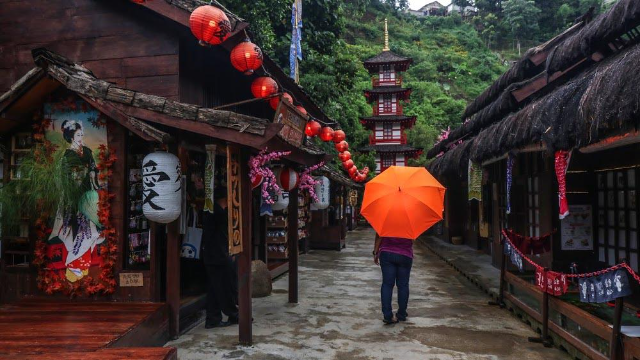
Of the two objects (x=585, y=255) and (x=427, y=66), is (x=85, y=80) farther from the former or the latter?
(x=427, y=66)

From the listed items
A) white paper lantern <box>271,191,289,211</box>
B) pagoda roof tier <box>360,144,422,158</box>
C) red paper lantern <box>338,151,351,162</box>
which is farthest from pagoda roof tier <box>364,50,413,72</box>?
white paper lantern <box>271,191,289,211</box>

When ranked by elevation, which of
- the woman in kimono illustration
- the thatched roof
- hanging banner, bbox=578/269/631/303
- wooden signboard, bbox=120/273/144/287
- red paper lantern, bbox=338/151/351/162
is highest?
red paper lantern, bbox=338/151/351/162

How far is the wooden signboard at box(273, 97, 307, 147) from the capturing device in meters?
5.78

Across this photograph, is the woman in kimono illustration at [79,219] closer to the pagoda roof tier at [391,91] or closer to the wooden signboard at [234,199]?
the wooden signboard at [234,199]

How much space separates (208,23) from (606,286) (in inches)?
213

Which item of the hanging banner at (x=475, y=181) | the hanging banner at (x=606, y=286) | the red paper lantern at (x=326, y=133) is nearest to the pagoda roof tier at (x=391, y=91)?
the red paper lantern at (x=326, y=133)

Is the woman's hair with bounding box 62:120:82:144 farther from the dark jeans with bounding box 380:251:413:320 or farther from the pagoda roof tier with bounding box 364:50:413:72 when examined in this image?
the pagoda roof tier with bounding box 364:50:413:72

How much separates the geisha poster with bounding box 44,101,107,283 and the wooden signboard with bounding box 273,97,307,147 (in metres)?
2.40

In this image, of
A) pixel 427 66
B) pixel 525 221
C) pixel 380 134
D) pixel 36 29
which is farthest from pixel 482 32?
pixel 36 29

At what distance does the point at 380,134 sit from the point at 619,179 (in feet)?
99.6

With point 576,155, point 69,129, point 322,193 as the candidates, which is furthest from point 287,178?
point 322,193

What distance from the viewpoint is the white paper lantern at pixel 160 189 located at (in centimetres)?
551

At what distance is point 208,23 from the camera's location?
5.88m

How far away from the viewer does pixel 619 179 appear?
775cm
